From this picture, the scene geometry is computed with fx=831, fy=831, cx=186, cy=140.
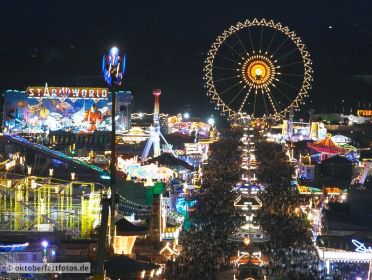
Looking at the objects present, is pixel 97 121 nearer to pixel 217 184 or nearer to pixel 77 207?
pixel 217 184

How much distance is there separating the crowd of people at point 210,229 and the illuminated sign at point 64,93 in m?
16.7

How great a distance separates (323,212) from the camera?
24391mm

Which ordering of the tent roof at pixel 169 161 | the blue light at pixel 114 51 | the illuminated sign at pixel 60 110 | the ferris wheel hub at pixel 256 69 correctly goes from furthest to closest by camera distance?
1. the illuminated sign at pixel 60 110
2. the ferris wheel hub at pixel 256 69
3. the tent roof at pixel 169 161
4. the blue light at pixel 114 51

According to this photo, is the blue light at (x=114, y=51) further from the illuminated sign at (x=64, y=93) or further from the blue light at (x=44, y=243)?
the illuminated sign at (x=64, y=93)

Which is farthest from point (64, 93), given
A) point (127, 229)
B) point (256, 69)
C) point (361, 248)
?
point (361, 248)

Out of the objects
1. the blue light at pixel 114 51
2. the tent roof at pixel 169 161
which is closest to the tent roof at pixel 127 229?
the blue light at pixel 114 51

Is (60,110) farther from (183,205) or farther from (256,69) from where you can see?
(183,205)

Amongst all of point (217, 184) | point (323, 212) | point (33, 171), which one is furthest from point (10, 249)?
point (217, 184)

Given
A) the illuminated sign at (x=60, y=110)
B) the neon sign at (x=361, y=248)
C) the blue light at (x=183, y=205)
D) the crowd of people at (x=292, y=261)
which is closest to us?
the neon sign at (x=361, y=248)

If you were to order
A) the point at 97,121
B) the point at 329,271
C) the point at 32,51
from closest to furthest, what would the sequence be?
1. the point at 329,271
2. the point at 97,121
3. the point at 32,51

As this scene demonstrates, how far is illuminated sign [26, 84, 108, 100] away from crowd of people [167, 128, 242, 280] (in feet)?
54.8

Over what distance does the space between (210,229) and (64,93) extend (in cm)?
3264

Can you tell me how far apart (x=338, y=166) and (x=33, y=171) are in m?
14.5

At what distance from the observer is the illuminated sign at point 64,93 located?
5300cm
